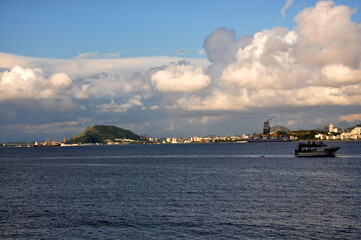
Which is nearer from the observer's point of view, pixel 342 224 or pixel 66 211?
pixel 342 224

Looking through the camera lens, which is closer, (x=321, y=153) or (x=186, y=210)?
(x=186, y=210)

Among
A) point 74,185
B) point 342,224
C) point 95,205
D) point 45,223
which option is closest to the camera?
point 342,224

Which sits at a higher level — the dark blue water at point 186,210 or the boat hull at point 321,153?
the boat hull at point 321,153

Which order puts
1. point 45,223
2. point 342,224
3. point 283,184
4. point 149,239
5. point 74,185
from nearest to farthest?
point 149,239
point 342,224
point 45,223
point 283,184
point 74,185

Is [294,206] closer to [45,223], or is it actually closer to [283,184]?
[283,184]

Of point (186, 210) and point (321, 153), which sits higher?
point (321, 153)

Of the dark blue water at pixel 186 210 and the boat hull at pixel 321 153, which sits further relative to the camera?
the boat hull at pixel 321 153

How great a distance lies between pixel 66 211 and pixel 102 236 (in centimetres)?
1553

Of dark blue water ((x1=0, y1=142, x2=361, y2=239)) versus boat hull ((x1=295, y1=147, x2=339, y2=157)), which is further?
boat hull ((x1=295, y1=147, x2=339, y2=157))

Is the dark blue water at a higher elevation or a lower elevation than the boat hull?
lower

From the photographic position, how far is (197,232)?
4388cm

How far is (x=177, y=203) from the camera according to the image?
6162cm

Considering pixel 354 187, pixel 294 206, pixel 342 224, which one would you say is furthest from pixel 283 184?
pixel 342 224

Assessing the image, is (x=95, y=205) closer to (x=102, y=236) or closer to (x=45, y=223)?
(x=45, y=223)
